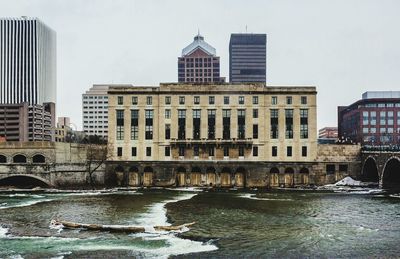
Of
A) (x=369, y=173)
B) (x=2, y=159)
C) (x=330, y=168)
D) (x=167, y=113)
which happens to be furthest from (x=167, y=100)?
(x=369, y=173)

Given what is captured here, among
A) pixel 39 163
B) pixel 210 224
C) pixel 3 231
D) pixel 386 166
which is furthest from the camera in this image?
pixel 39 163

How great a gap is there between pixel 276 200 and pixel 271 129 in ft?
107

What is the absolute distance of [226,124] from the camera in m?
108

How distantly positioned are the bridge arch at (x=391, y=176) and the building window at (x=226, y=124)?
33.0m

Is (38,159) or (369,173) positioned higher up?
(38,159)

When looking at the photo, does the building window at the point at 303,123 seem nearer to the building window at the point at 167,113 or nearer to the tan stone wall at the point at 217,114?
the tan stone wall at the point at 217,114

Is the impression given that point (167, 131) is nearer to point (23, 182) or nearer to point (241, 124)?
point (241, 124)

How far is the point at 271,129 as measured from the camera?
108m

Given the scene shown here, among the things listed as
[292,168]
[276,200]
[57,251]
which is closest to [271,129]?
[292,168]

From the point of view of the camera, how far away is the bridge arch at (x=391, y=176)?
3654 inches

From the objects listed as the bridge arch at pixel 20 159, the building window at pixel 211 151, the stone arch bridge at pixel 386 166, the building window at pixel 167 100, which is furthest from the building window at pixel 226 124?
the bridge arch at pixel 20 159

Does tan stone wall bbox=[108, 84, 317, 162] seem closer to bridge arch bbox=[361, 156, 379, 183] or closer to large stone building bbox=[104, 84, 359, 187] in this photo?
large stone building bbox=[104, 84, 359, 187]

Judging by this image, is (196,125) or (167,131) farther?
(167,131)

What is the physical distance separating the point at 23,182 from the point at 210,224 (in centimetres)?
6599
